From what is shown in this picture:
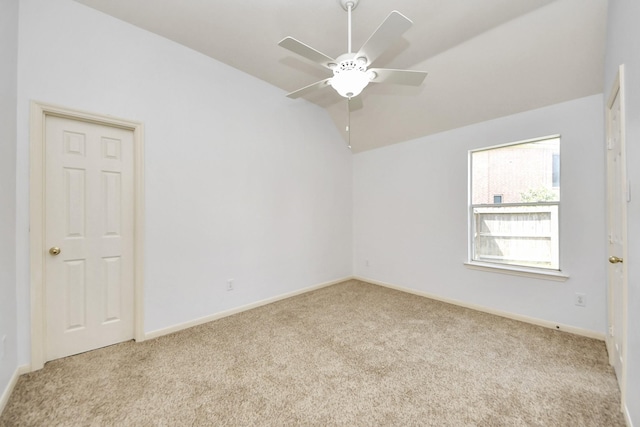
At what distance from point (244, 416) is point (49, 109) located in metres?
2.70

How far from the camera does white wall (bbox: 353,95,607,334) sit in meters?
2.59

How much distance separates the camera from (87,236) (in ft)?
7.56

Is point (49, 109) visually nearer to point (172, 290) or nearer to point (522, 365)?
point (172, 290)

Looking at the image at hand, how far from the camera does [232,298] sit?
125 inches

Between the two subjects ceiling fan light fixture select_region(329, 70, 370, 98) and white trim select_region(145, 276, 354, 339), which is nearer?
ceiling fan light fixture select_region(329, 70, 370, 98)

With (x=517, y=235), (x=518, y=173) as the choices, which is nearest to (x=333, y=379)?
Result: (x=517, y=235)

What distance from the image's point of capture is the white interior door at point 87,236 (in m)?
2.15

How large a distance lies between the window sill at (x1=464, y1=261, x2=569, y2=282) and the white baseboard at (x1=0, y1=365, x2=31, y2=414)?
4309 mm

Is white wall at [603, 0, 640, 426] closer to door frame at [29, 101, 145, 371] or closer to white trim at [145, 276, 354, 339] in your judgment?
white trim at [145, 276, 354, 339]

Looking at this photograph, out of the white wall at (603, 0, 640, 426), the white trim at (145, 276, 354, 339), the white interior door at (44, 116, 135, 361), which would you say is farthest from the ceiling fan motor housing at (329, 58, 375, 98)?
the white trim at (145, 276, 354, 339)

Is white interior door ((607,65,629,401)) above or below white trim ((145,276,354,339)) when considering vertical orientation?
above

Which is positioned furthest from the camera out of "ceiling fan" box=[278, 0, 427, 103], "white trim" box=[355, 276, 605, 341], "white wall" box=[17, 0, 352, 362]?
"white trim" box=[355, 276, 605, 341]

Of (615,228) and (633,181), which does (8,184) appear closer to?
(633,181)

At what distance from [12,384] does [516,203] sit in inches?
190
